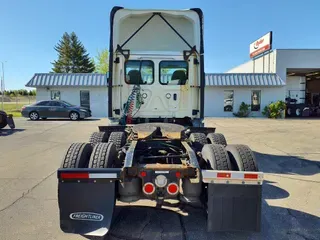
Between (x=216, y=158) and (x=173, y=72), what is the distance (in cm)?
357

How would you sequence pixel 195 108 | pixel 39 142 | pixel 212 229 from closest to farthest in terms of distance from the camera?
1. pixel 212 229
2. pixel 195 108
3. pixel 39 142

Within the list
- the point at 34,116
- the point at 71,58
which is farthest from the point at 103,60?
the point at 34,116

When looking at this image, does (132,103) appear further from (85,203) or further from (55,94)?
(55,94)

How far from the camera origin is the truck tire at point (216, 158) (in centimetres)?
315

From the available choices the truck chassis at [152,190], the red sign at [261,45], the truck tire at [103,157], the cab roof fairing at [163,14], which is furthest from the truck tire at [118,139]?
the red sign at [261,45]

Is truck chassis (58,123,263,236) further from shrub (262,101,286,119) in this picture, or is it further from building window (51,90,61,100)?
building window (51,90,61,100)

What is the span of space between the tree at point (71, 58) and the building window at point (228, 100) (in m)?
41.1

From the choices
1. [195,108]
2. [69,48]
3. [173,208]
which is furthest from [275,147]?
[69,48]

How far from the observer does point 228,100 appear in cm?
2345

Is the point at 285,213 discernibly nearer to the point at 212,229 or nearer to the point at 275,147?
the point at 212,229

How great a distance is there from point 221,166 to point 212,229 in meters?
0.73

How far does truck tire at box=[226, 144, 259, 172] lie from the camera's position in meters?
3.14

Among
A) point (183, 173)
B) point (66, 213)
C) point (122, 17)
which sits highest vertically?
point (122, 17)

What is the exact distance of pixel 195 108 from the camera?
21.3ft
